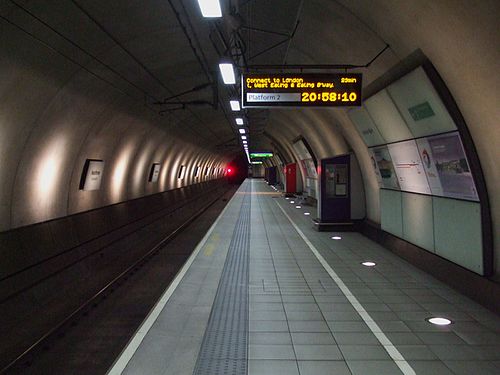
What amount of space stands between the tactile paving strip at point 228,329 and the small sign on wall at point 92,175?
5.75 meters

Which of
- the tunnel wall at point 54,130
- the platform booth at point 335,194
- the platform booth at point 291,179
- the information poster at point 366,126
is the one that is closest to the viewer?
the tunnel wall at point 54,130

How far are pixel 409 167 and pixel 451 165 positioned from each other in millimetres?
1802

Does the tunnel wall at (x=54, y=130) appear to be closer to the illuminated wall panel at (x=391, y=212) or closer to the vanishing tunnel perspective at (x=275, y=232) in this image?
the vanishing tunnel perspective at (x=275, y=232)

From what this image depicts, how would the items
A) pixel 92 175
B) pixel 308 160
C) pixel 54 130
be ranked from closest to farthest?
pixel 54 130 < pixel 92 175 < pixel 308 160

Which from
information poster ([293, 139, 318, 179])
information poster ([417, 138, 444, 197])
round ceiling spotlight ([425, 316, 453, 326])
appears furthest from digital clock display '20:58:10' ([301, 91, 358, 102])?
information poster ([293, 139, 318, 179])

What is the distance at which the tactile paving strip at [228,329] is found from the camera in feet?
14.5

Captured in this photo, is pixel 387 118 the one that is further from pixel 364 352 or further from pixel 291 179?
pixel 291 179

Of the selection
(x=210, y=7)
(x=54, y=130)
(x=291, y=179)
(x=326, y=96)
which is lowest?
(x=291, y=179)

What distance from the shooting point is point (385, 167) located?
34.0 feet

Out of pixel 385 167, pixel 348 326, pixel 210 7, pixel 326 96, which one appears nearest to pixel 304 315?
pixel 348 326

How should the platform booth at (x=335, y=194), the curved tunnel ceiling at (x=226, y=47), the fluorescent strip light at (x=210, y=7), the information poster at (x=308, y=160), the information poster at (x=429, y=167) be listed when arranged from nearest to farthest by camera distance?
the fluorescent strip light at (x=210, y=7), the curved tunnel ceiling at (x=226, y=47), the information poster at (x=429, y=167), the platform booth at (x=335, y=194), the information poster at (x=308, y=160)

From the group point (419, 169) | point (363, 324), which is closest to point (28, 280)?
point (363, 324)

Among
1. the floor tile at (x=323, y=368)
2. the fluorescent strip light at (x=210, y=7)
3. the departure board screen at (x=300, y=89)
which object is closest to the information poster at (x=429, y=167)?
the departure board screen at (x=300, y=89)

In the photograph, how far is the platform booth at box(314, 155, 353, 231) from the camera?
45.0ft
